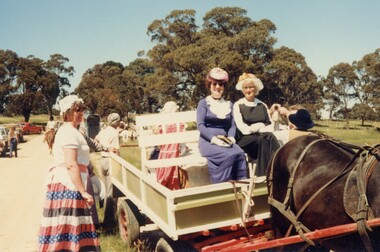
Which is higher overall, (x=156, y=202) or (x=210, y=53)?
(x=210, y=53)

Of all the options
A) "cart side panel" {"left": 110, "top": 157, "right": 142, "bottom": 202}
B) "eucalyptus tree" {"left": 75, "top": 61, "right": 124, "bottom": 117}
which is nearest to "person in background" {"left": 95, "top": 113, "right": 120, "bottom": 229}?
"cart side panel" {"left": 110, "top": 157, "right": 142, "bottom": 202}

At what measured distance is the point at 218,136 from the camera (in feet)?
17.2

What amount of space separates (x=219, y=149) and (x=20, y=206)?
6971 mm

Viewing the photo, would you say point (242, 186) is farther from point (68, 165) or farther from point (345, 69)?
point (345, 69)

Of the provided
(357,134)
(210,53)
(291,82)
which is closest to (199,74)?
(210,53)

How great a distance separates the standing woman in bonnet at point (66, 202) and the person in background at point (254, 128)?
2.14m

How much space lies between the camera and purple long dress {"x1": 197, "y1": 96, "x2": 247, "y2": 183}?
16.5 ft

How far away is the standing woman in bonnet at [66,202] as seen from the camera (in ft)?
14.1

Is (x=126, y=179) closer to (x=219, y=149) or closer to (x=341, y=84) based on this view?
(x=219, y=149)

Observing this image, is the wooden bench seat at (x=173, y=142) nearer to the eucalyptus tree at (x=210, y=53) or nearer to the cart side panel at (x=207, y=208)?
the cart side panel at (x=207, y=208)

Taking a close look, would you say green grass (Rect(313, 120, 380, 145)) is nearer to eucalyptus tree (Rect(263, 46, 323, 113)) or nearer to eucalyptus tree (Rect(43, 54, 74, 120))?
eucalyptus tree (Rect(263, 46, 323, 113))

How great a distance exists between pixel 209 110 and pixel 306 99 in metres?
65.1

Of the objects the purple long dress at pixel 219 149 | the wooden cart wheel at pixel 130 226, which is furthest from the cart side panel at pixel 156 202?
the wooden cart wheel at pixel 130 226

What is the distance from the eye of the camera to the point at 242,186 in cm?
437
